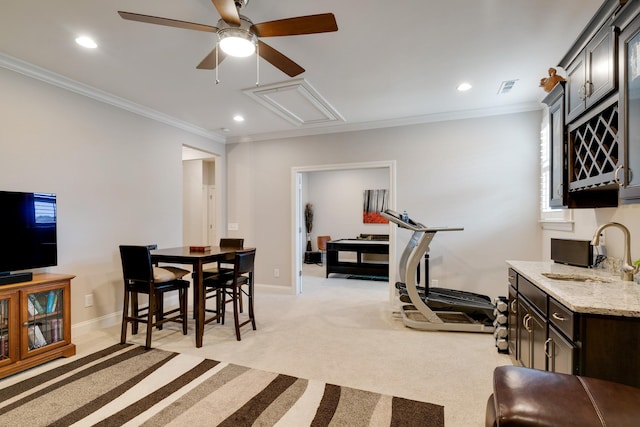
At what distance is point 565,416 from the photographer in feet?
3.49

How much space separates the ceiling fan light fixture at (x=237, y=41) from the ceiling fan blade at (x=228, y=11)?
5cm

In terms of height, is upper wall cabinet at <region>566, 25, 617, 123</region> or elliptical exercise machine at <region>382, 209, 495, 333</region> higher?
upper wall cabinet at <region>566, 25, 617, 123</region>

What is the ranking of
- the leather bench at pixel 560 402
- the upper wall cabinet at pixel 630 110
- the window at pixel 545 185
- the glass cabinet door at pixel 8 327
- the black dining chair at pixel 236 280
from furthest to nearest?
1. the window at pixel 545 185
2. the black dining chair at pixel 236 280
3. the glass cabinet door at pixel 8 327
4. the upper wall cabinet at pixel 630 110
5. the leather bench at pixel 560 402

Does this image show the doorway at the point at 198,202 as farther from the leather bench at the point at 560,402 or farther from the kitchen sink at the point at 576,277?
the leather bench at the point at 560,402

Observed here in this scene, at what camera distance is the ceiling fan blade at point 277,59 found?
219 cm

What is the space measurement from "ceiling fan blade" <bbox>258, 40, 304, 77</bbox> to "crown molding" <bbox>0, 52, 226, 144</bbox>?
2.36 meters

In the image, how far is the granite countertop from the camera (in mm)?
1421

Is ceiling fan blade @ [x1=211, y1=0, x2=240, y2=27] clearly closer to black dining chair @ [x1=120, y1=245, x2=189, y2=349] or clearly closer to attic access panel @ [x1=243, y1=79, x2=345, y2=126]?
attic access panel @ [x1=243, y1=79, x2=345, y2=126]

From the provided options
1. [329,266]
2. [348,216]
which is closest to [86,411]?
[329,266]

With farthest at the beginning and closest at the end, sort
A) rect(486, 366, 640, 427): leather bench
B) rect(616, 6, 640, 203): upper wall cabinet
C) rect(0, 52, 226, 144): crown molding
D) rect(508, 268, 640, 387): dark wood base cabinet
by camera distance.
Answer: rect(0, 52, 226, 144): crown molding → rect(616, 6, 640, 203): upper wall cabinet → rect(508, 268, 640, 387): dark wood base cabinet → rect(486, 366, 640, 427): leather bench

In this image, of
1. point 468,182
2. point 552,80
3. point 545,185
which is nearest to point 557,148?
point 552,80

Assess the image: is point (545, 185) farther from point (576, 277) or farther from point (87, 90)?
point (87, 90)

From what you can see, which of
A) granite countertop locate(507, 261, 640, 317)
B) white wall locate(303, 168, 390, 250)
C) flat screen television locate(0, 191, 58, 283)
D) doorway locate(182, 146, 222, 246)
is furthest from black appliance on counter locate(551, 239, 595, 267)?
doorway locate(182, 146, 222, 246)

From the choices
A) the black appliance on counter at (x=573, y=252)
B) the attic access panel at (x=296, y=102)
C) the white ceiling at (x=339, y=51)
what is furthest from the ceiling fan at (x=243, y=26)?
the black appliance on counter at (x=573, y=252)
